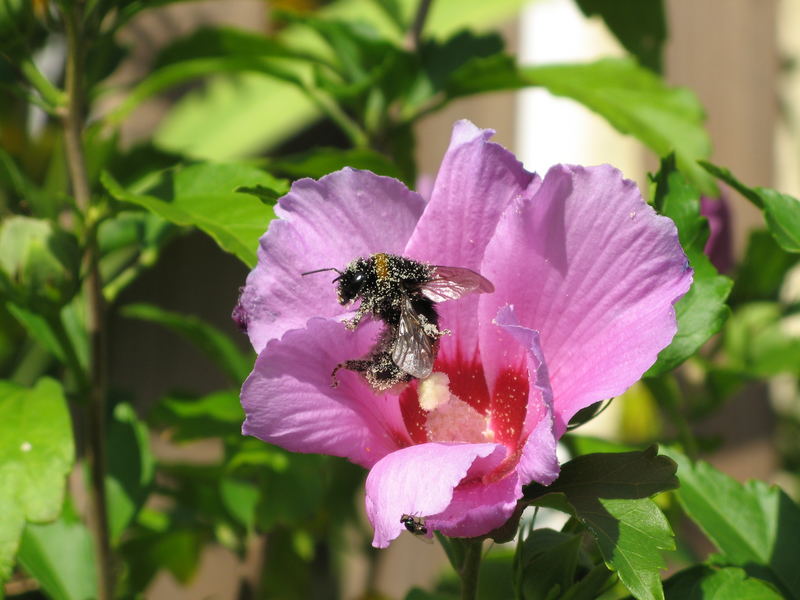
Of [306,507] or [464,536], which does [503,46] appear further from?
[464,536]

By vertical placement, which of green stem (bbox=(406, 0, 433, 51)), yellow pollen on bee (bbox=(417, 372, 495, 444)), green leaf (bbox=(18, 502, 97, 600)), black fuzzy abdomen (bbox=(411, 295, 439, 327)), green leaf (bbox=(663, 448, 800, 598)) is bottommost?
green leaf (bbox=(18, 502, 97, 600))

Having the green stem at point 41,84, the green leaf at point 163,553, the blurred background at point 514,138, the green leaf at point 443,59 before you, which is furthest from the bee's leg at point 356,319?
the blurred background at point 514,138

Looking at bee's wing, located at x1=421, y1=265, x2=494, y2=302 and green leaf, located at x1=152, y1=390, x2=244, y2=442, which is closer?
bee's wing, located at x1=421, y1=265, x2=494, y2=302

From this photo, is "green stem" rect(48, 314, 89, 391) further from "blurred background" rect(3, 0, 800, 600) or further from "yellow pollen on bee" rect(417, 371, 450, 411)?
"blurred background" rect(3, 0, 800, 600)

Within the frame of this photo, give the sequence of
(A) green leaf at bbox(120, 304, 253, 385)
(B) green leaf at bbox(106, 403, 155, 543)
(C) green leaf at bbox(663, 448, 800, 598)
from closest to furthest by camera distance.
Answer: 1. (C) green leaf at bbox(663, 448, 800, 598)
2. (B) green leaf at bbox(106, 403, 155, 543)
3. (A) green leaf at bbox(120, 304, 253, 385)

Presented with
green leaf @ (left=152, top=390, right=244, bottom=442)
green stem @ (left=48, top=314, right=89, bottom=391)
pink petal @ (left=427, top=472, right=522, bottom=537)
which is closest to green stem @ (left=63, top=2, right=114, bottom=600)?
green stem @ (left=48, top=314, right=89, bottom=391)

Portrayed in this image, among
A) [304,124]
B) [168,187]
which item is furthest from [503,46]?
[304,124]

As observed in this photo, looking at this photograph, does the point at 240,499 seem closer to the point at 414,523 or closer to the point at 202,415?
the point at 202,415

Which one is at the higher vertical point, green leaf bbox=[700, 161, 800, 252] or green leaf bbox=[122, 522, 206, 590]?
green leaf bbox=[700, 161, 800, 252]
